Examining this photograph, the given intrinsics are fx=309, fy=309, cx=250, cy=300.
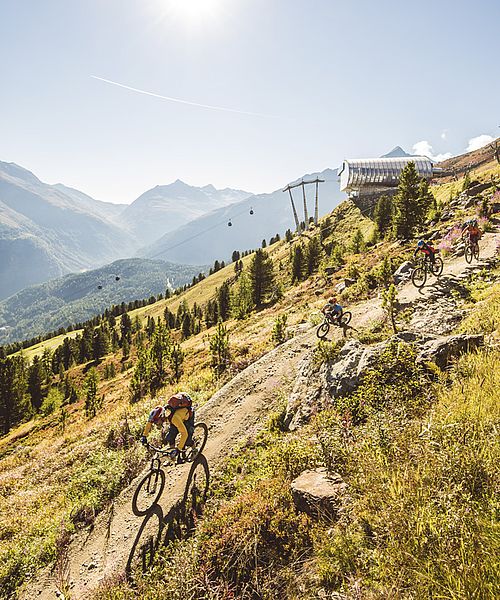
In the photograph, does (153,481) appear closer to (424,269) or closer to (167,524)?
(167,524)

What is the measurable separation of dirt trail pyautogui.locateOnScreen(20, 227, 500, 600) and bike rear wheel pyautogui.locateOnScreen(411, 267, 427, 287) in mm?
417

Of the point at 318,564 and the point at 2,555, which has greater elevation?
the point at 318,564

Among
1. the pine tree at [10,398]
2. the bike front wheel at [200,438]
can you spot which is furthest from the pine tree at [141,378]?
the pine tree at [10,398]

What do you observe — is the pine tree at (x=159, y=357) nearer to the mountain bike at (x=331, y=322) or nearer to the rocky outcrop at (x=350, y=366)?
the mountain bike at (x=331, y=322)

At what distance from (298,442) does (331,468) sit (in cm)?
177

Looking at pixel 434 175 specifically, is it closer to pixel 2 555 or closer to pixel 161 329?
→ pixel 161 329

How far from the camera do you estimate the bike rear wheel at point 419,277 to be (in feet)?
62.2

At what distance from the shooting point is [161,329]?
35125mm

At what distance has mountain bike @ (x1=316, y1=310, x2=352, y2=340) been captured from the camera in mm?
17795

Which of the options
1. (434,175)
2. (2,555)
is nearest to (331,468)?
(2,555)

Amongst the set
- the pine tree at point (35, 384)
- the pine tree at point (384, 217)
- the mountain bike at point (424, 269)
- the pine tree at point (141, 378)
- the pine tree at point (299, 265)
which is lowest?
the pine tree at point (35, 384)

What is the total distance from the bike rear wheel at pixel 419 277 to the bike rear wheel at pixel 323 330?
6143 millimetres

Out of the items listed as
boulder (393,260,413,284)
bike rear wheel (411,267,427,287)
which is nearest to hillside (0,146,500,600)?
bike rear wheel (411,267,427,287)

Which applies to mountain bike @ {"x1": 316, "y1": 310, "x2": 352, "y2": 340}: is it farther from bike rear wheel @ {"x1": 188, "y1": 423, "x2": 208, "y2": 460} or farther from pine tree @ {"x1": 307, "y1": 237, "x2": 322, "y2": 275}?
pine tree @ {"x1": 307, "y1": 237, "x2": 322, "y2": 275}
